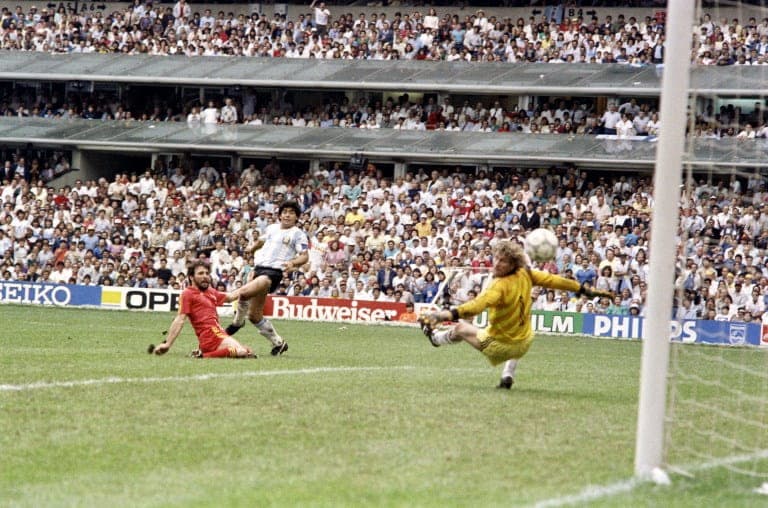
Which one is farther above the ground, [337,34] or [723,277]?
[337,34]

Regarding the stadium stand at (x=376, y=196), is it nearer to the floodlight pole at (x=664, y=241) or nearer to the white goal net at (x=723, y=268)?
the white goal net at (x=723, y=268)

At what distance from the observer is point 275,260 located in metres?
16.8

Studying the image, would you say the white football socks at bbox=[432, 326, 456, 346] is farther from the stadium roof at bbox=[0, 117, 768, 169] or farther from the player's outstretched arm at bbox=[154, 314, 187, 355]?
the stadium roof at bbox=[0, 117, 768, 169]

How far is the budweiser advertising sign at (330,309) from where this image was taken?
30734mm

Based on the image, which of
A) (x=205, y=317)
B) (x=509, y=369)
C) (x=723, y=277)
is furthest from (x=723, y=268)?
(x=509, y=369)

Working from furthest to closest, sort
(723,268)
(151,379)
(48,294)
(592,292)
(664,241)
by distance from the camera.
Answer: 1. (48,294)
2. (723,268)
3. (151,379)
4. (592,292)
5. (664,241)

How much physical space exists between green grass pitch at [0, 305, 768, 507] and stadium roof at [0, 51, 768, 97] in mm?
24146

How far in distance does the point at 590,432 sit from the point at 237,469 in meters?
3.18

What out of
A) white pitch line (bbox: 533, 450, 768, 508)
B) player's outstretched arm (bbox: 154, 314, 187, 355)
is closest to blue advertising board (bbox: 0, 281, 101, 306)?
player's outstretched arm (bbox: 154, 314, 187, 355)

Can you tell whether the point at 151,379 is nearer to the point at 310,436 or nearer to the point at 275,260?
the point at 310,436

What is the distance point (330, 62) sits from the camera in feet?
141

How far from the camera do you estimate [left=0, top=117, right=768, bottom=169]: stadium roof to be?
3750cm

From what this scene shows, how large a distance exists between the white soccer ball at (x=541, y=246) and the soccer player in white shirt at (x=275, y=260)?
475cm

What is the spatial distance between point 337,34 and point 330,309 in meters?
15.8
